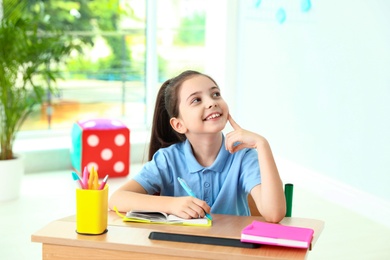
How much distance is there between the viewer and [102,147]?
4.31 metres

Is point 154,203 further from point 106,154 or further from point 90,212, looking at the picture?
point 106,154

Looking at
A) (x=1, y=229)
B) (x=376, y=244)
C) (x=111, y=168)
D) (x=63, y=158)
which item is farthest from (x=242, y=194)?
(x=63, y=158)

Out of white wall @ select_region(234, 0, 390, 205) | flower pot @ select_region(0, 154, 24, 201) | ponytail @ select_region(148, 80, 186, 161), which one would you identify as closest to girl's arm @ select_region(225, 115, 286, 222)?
ponytail @ select_region(148, 80, 186, 161)

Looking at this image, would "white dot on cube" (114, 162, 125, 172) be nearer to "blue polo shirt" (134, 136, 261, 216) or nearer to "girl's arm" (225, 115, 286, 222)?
"blue polo shirt" (134, 136, 261, 216)

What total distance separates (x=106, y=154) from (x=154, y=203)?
2552 millimetres

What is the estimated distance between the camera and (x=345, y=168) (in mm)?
3859

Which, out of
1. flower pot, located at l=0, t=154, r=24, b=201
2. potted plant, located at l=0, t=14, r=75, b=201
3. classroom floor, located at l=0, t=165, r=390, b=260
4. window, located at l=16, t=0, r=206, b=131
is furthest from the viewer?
window, located at l=16, t=0, r=206, b=131

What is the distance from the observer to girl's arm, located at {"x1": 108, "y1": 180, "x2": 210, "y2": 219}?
1.73 m

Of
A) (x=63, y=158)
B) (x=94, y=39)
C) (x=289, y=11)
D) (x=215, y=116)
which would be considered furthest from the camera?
(x=94, y=39)

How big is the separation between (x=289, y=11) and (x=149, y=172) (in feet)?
8.25

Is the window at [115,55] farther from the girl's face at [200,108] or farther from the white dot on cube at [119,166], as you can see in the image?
the girl's face at [200,108]

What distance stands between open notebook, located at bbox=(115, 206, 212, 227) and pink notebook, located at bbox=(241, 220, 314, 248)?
5.4 inches

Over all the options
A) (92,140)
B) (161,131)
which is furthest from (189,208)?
(92,140)

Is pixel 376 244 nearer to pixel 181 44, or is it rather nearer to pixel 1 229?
pixel 1 229
